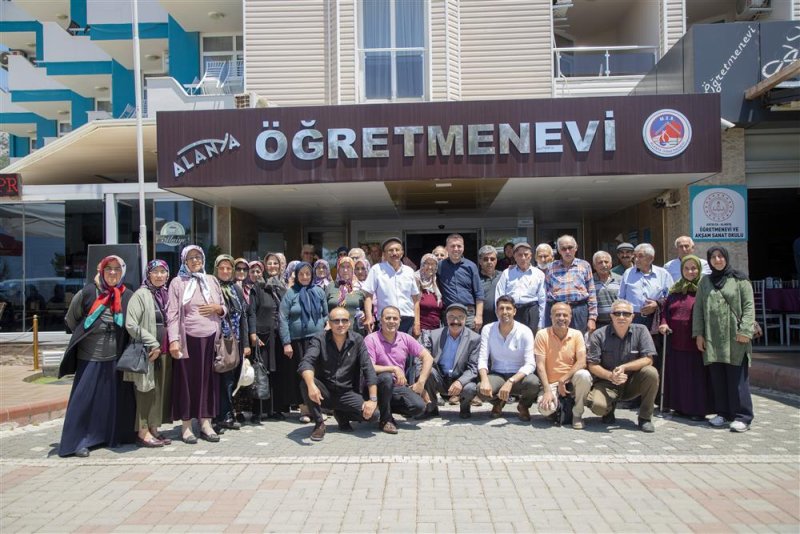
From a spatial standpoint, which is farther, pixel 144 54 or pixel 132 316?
pixel 144 54

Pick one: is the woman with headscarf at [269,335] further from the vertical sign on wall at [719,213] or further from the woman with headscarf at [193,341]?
the vertical sign on wall at [719,213]

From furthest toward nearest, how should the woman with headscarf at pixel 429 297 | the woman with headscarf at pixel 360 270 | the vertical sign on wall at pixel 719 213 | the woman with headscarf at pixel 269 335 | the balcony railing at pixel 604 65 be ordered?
1. the balcony railing at pixel 604 65
2. the vertical sign on wall at pixel 719 213
3. the woman with headscarf at pixel 360 270
4. the woman with headscarf at pixel 429 297
5. the woman with headscarf at pixel 269 335

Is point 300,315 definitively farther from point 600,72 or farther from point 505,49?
point 600,72

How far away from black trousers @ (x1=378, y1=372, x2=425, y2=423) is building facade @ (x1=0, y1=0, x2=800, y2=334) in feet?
16.3

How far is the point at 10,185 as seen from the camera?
1354 centimetres

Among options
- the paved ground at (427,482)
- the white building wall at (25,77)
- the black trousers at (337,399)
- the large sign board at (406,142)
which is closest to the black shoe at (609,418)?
the paved ground at (427,482)

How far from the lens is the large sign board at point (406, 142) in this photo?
10.6 meters

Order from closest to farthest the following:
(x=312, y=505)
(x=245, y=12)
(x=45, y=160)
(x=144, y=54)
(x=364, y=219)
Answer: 1. (x=312, y=505)
2. (x=45, y=160)
3. (x=245, y=12)
4. (x=364, y=219)
5. (x=144, y=54)

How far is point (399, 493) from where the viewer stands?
4.91 m

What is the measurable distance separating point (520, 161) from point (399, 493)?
7.11 meters

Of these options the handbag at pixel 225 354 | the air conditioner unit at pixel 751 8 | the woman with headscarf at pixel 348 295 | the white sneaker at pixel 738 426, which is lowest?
the white sneaker at pixel 738 426

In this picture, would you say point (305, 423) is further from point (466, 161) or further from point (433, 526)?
point (466, 161)

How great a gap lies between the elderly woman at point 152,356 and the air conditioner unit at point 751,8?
15.8 metres

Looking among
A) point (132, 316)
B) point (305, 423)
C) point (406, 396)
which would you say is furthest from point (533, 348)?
point (132, 316)
